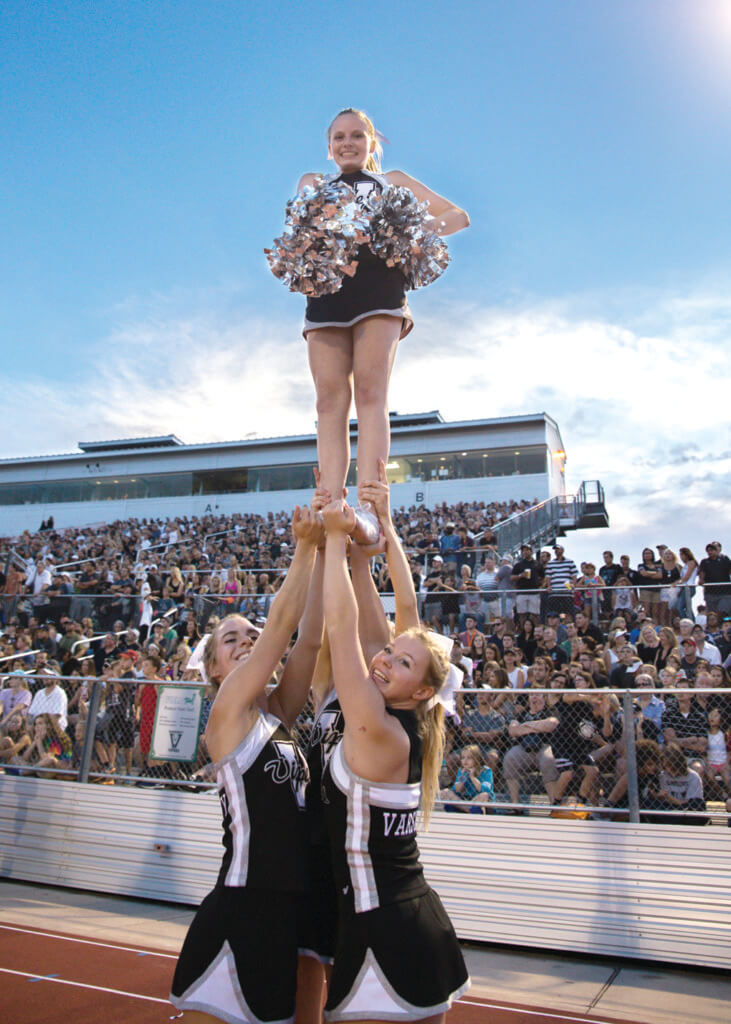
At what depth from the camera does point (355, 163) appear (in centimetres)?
273

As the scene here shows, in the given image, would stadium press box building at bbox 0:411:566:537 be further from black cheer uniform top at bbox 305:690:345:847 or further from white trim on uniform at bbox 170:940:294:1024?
white trim on uniform at bbox 170:940:294:1024

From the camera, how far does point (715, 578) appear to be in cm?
849

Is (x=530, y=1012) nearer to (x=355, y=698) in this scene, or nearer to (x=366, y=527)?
(x=355, y=698)

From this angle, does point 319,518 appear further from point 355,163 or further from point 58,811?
point 58,811

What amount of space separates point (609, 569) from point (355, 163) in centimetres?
767

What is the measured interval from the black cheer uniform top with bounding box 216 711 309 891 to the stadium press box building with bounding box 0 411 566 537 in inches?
815

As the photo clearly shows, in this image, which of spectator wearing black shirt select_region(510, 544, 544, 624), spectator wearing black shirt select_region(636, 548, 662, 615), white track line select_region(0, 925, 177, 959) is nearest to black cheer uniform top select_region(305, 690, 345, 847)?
white track line select_region(0, 925, 177, 959)

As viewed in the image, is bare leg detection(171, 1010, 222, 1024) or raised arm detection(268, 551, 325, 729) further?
raised arm detection(268, 551, 325, 729)

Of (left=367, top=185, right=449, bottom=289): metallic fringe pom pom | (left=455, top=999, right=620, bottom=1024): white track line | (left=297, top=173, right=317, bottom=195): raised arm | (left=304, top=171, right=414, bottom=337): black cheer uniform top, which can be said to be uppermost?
(left=297, top=173, right=317, bottom=195): raised arm

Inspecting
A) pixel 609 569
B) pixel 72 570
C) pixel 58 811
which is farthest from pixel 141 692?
pixel 72 570

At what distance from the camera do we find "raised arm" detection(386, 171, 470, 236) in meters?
2.84

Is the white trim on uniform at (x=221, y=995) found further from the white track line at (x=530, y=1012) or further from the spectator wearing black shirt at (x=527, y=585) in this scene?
the spectator wearing black shirt at (x=527, y=585)

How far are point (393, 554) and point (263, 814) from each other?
2.75 ft

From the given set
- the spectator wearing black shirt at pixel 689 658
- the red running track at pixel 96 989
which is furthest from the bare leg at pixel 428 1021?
the spectator wearing black shirt at pixel 689 658
